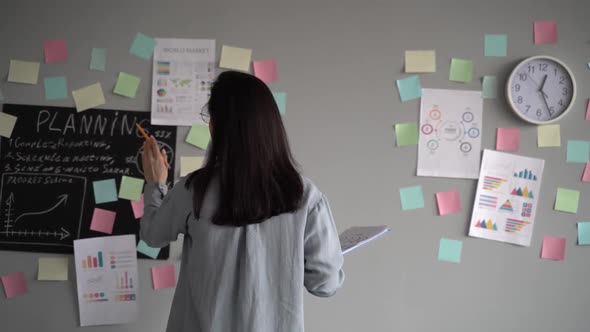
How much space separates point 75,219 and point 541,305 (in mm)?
1847

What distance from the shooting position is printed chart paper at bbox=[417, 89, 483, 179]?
6.30ft

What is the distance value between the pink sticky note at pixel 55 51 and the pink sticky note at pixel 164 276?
2.89 ft

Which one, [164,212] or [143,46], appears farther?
[143,46]

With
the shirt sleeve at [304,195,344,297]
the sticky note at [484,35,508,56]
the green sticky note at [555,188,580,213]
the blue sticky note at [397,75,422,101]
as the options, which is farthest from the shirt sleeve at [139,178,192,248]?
the green sticky note at [555,188,580,213]

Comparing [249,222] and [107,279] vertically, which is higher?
[249,222]

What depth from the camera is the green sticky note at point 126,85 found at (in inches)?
74.0

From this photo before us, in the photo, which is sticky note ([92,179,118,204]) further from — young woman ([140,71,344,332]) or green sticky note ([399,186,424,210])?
green sticky note ([399,186,424,210])

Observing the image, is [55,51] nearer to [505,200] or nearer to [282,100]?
[282,100]

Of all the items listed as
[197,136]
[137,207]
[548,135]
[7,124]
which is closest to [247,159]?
[197,136]

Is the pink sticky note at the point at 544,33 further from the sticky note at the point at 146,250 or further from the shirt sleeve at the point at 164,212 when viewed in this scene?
the sticky note at the point at 146,250

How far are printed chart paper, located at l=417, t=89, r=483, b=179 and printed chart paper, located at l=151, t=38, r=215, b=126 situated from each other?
2.81ft

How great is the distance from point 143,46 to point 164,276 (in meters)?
0.88

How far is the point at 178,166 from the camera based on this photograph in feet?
6.20

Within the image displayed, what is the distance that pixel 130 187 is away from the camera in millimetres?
1884
